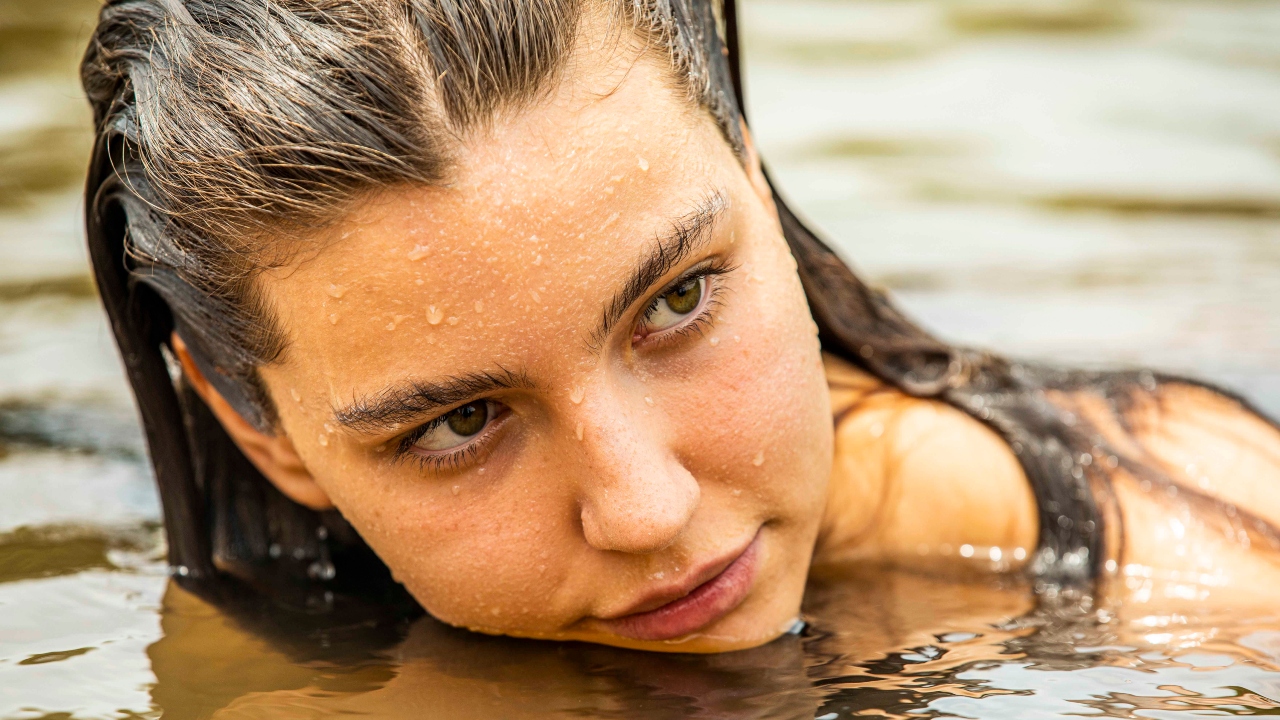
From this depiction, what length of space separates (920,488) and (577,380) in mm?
1086

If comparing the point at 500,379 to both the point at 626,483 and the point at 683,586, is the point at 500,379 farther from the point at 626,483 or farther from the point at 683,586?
the point at 683,586

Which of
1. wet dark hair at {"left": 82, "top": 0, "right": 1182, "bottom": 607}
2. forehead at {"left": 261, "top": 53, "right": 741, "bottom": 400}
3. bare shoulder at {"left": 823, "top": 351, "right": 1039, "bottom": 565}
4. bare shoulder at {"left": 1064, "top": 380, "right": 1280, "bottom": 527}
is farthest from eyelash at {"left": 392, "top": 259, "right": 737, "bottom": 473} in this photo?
bare shoulder at {"left": 1064, "top": 380, "right": 1280, "bottom": 527}

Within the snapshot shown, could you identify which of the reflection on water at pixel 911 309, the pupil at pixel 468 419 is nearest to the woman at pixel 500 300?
the pupil at pixel 468 419

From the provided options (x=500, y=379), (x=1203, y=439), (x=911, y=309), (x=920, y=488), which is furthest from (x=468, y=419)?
(x=911, y=309)

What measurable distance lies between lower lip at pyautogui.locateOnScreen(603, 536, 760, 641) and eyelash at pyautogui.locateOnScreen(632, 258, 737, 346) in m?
0.36

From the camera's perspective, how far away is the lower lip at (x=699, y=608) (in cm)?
218

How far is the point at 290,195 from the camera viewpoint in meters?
1.97

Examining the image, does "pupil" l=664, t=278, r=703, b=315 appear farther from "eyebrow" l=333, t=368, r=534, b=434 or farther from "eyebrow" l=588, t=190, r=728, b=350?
"eyebrow" l=333, t=368, r=534, b=434

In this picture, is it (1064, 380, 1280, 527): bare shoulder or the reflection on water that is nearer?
the reflection on water

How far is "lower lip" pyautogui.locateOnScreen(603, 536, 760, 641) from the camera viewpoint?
2.18m

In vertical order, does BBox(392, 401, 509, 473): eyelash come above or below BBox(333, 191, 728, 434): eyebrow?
below

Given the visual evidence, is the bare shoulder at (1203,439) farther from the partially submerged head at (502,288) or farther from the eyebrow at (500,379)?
the eyebrow at (500,379)

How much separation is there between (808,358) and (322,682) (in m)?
0.93

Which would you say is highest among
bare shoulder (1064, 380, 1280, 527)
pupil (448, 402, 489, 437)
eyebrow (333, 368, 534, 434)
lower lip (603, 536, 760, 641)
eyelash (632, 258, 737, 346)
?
eyelash (632, 258, 737, 346)
